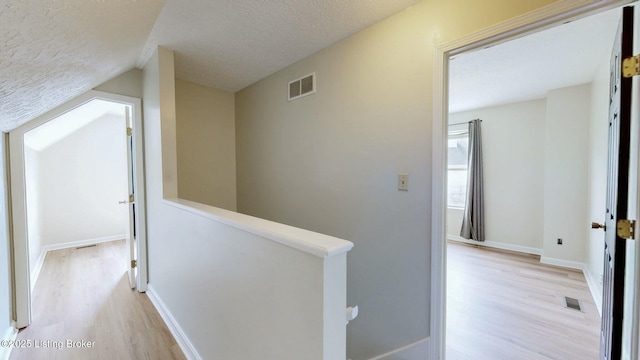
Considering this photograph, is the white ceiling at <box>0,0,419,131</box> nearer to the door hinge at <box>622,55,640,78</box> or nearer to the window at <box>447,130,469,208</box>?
the door hinge at <box>622,55,640,78</box>

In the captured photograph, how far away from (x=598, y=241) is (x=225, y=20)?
4085 millimetres

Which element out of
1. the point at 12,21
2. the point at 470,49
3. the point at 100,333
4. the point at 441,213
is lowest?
the point at 100,333

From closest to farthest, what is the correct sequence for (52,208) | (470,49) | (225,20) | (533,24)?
(533,24), (470,49), (225,20), (52,208)

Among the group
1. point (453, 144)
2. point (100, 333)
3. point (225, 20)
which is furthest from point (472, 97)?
point (100, 333)

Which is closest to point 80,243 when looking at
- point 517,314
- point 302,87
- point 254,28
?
point 302,87

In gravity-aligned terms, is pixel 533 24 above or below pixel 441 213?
above

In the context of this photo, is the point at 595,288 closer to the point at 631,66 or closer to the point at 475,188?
the point at 475,188

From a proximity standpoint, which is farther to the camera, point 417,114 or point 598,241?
point 598,241

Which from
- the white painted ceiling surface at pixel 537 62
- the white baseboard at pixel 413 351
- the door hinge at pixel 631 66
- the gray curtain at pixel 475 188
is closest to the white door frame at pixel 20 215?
the white baseboard at pixel 413 351

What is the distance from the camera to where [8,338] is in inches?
74.0

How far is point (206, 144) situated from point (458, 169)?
442cm

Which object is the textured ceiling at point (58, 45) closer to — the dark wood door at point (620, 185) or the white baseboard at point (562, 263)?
the dark wood door at point (620, 185)

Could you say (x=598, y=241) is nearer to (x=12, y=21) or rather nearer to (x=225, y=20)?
(x=225, y=20)

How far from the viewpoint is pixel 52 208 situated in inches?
159
